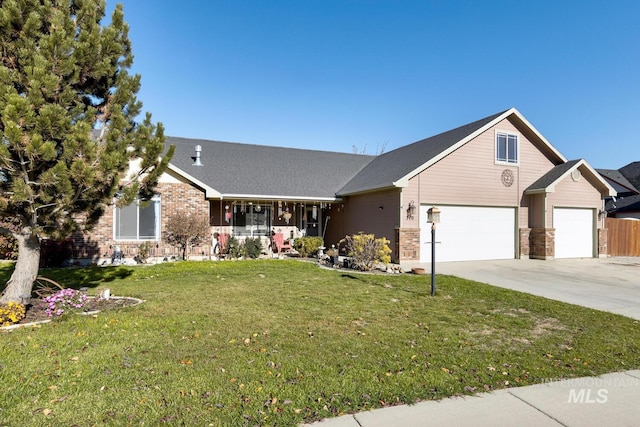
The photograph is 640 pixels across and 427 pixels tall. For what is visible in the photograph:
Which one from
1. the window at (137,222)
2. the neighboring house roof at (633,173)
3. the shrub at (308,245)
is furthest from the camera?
the neighboring house roof at (633,173)

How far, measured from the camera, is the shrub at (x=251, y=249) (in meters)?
15.1

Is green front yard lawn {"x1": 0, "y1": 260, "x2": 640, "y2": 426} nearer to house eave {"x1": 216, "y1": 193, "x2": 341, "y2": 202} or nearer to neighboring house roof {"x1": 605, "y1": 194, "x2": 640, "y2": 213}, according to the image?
house eave {"x1": 216, "y1": 193, "x2": 341, "y2": 202}

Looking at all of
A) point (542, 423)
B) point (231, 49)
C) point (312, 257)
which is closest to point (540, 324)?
point (542, 423)

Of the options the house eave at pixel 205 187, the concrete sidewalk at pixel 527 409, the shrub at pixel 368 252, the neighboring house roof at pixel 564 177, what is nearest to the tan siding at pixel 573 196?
the neighboring house roof at pixel 564 177

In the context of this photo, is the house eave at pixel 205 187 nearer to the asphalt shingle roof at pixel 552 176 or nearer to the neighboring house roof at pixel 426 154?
the neighboring house roof at pixel 426 154

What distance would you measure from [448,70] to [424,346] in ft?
52.7

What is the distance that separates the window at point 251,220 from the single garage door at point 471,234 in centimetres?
705

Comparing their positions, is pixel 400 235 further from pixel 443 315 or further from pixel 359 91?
pixel 359 91

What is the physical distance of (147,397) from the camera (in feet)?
10.9

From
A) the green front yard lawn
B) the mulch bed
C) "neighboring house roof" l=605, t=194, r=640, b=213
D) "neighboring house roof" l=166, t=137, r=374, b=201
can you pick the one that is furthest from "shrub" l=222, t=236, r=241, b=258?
"neighboring house roof" l=605, t=194, r=640, b=213

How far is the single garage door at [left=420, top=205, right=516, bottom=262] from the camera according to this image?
15.0m

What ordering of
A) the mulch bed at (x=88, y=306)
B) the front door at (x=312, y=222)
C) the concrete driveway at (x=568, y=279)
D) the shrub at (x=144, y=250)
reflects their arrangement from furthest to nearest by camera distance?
the front door at (x=312, y=222)
the shrub at (x=144, y=250)
the concrete driveway at (x=568, y=279)
the mulch bed at (x=88, y=306)

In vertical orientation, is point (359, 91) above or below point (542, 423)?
above

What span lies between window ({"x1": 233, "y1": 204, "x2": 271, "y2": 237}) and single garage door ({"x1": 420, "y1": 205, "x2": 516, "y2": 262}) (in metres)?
7.05
